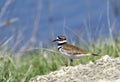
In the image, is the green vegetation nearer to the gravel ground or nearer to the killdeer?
the killdeer

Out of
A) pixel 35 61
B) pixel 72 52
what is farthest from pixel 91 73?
pixel 35 61

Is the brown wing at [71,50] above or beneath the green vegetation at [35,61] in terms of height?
above

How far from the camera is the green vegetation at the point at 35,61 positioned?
27.2 feet

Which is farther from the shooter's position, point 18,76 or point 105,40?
point 105,40

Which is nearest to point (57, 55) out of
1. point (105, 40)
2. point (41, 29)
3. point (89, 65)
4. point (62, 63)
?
point (62, 63)

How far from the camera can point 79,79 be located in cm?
693

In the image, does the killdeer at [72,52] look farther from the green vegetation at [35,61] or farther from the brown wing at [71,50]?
the green vegetation at [35,61]

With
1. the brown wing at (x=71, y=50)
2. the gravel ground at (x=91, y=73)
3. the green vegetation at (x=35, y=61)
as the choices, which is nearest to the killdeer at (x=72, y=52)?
the brown wing at (x=71, y=50)

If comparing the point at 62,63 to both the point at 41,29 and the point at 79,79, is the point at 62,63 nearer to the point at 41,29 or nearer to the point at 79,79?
the point at 79,79

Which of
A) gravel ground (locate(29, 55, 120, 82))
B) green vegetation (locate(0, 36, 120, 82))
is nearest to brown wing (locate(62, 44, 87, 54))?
green vegetation (locate(0, 36, 120, 82))

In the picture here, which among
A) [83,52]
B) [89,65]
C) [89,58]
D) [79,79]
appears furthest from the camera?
[89,58]

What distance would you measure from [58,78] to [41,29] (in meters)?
12.9

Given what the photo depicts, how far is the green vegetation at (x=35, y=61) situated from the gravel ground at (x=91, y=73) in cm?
84

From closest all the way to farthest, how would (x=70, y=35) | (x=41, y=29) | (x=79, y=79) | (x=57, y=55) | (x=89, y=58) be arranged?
(x=79, y=79) < (x=89, y=58) < (x=57, y=55) < (x=70, y=35) < (x=41, y=29)
